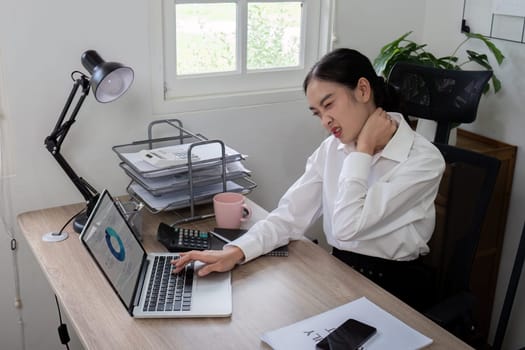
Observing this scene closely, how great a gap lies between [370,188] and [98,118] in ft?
3.18

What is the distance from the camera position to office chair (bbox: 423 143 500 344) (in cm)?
159

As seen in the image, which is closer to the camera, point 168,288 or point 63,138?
point 168,288

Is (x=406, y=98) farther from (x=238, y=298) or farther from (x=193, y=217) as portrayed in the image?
(x=238, y=298)

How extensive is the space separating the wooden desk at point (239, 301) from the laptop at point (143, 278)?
0.03 m

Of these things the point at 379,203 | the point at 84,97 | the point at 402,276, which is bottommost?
the point at 402,276

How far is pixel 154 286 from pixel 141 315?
0.13 metres

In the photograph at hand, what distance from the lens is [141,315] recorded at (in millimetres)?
1347

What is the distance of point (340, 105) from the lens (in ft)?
5.24

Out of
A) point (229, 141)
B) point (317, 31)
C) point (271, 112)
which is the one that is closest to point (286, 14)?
point (317, 31)

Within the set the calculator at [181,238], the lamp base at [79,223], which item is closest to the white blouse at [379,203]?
the calculator at [181,238]

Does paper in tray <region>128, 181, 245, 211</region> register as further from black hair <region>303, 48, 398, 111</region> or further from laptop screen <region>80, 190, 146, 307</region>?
black hair <region>303, 48, 398, 111</region>

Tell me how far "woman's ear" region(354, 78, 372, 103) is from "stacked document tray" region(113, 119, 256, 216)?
0.50 m

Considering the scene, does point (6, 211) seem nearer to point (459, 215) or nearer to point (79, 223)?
point (79, 223)

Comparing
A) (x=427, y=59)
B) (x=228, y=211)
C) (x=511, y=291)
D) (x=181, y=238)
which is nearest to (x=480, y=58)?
(x=427, y=59)
